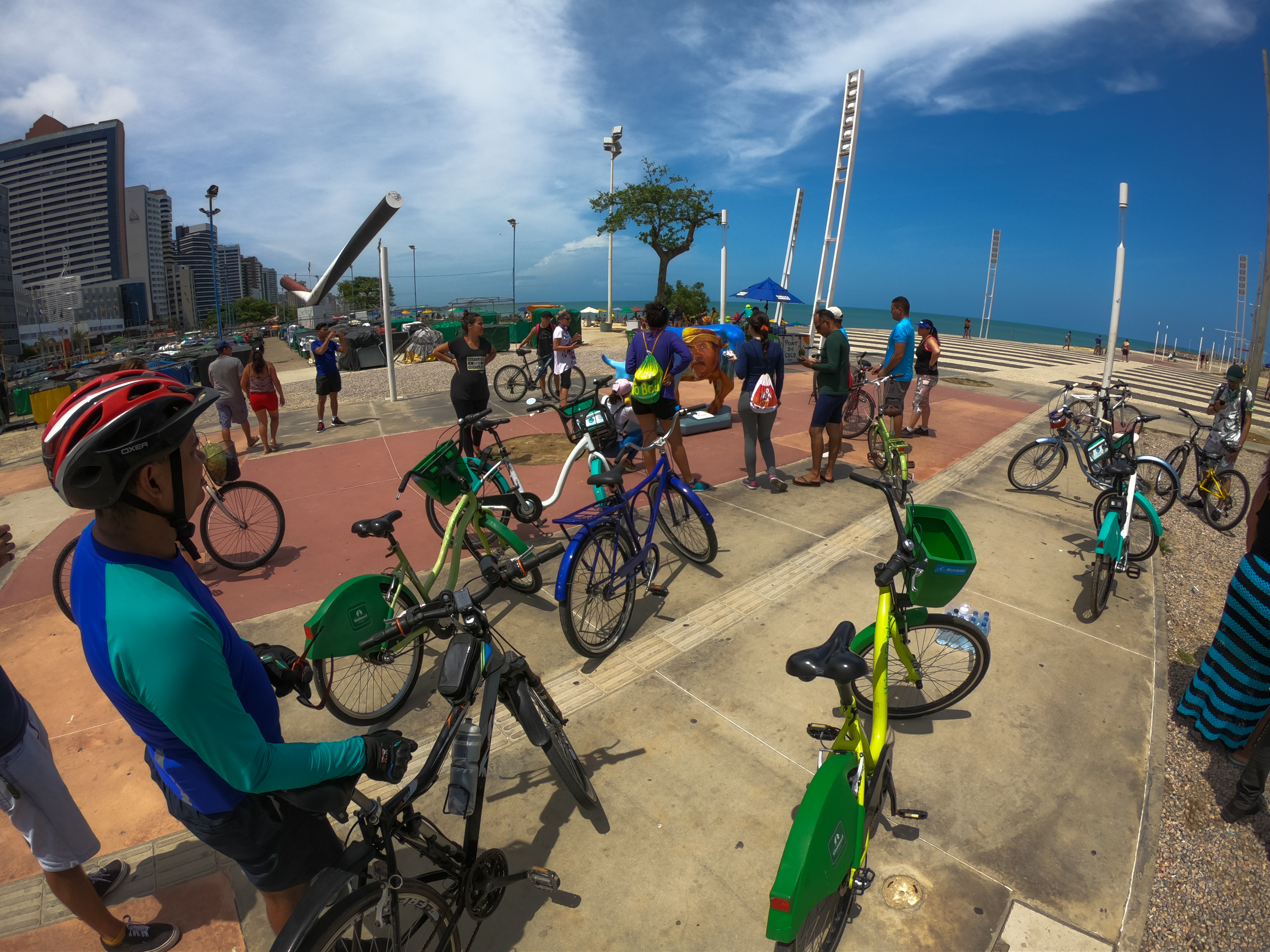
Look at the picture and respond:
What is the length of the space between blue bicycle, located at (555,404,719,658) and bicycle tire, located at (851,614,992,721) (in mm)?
1578

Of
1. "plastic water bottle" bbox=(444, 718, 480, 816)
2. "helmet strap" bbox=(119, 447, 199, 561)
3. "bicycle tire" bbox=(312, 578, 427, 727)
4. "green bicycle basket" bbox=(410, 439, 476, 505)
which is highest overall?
"helmet strap" bbox=(119, 447, 199, 561)

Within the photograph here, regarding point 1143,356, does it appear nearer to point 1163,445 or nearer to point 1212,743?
point 1163,445

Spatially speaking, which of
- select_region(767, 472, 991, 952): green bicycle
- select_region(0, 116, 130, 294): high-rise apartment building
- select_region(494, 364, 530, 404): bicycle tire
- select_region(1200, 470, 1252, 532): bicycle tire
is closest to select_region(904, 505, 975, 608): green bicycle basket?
select_region(767, 472, 991, 952): green bicycle

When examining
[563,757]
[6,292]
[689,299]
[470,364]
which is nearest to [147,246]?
[6,292]

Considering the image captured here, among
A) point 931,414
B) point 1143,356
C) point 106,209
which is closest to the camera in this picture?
point 931,414

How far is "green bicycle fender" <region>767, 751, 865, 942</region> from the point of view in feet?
5.61

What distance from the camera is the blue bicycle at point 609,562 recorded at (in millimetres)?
3801

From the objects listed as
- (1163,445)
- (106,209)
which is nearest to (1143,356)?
(1163,445)

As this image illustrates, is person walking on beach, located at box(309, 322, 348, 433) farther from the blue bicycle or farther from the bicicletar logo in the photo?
the bicicletar logo

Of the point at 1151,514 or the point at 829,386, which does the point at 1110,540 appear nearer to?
the point at 1151,514

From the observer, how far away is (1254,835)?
2.82 m

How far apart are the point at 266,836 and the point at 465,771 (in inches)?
20.9

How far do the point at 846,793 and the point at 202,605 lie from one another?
2.01 metres

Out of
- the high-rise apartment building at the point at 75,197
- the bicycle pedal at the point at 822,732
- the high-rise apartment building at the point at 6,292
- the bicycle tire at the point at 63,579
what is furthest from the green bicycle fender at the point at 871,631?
the high-rise apartment building at the point at 75,197
